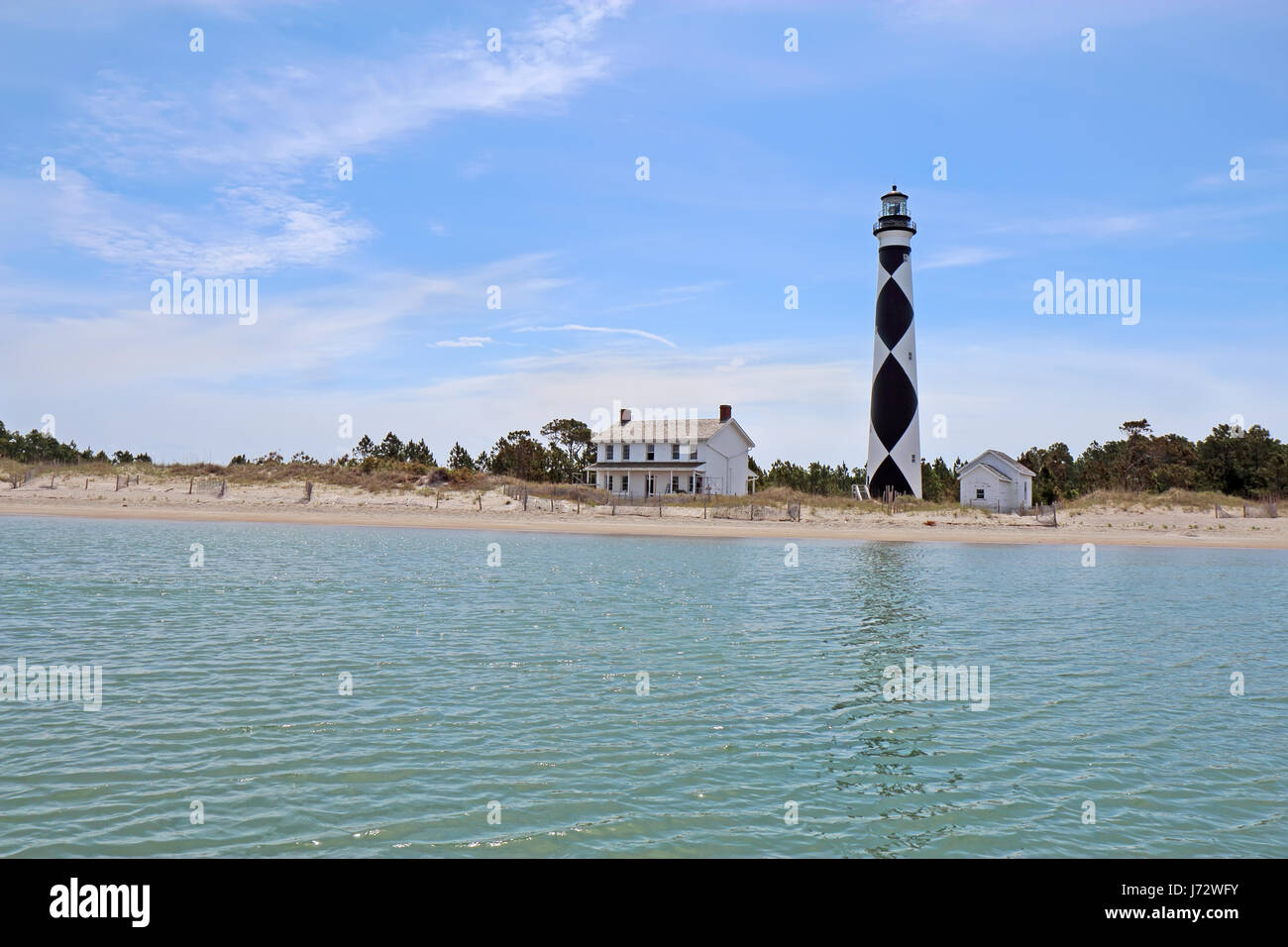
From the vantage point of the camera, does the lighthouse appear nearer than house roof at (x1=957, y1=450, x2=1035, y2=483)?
Yes

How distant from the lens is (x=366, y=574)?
2200cm

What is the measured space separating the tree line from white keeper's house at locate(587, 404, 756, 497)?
3248 millimetres

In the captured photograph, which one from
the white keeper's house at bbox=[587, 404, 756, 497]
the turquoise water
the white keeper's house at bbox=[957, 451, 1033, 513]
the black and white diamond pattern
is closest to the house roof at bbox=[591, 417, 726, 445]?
the white keeper's house at bbox=[587, 404, 756, 497]

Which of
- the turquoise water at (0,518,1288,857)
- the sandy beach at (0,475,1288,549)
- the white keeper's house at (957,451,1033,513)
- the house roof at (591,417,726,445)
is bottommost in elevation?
the turquoise water at (0,518,1288,857)

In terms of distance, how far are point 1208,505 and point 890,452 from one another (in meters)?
16.4

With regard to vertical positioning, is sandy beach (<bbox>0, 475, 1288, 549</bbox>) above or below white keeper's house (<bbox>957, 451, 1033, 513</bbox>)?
below

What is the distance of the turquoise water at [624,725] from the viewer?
6.59 meters

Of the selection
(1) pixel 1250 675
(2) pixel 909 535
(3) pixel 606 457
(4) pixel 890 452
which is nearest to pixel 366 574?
(1) pixel 1250 675

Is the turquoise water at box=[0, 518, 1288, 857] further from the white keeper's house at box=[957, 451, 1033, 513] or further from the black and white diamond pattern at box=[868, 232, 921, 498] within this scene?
the white keeper's house at box=[957, 451, 1033, 513]

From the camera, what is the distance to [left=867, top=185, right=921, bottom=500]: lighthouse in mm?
50719

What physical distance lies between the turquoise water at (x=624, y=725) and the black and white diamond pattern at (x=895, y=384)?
101ft

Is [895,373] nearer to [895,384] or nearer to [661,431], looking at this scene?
[895,384]

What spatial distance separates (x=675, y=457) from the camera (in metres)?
61.5
